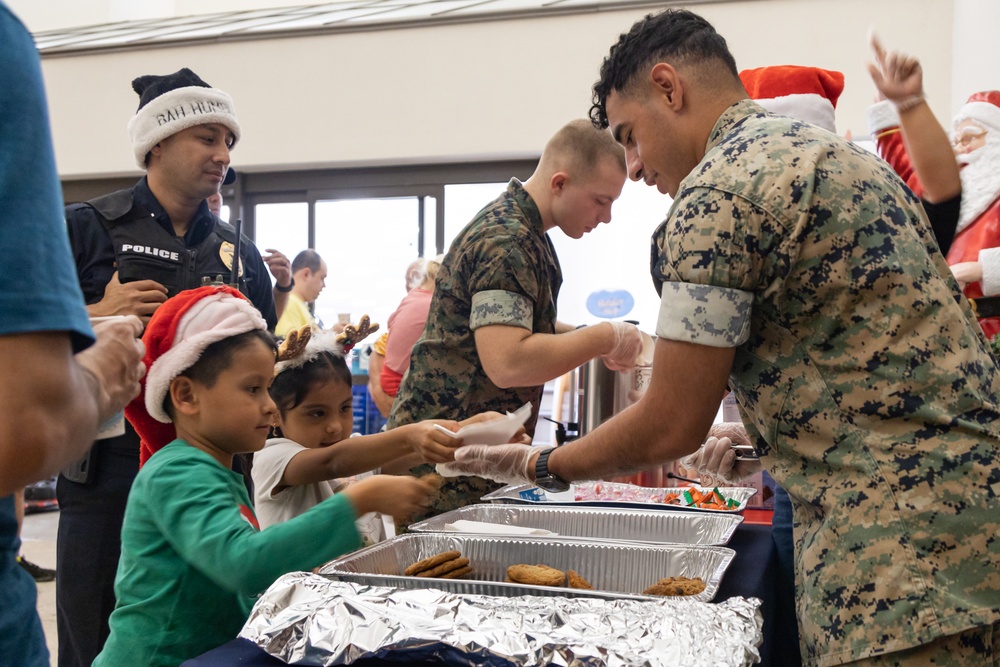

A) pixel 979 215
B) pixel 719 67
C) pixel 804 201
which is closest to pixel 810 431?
pixel 804 201

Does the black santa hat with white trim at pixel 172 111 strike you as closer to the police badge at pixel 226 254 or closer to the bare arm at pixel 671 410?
the police badge at pixel 226 254

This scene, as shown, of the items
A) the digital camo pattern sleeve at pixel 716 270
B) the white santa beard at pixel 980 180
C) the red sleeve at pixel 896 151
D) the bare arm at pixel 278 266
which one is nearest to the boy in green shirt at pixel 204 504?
the digital camo pattern sleeve at pixel 716 270

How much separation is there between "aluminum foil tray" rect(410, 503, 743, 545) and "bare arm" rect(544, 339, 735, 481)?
707 mm

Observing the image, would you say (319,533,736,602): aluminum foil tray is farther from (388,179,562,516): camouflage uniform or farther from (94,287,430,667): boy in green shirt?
(388,179,562,516): camouflage uniform

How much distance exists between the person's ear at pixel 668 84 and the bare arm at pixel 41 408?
98cm

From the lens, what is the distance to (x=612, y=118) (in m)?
1.46

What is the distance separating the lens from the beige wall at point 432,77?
219 inches

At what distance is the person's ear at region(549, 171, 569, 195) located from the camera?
2.07m

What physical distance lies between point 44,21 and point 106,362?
8.92m

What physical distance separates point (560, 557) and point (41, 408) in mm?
1070

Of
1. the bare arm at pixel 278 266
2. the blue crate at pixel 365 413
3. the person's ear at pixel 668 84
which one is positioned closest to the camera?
the person's ear at pixel 668 84

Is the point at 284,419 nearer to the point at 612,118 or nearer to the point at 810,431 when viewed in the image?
the point at 612,118

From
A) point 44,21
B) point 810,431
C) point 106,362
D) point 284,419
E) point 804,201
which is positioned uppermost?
point 44,21

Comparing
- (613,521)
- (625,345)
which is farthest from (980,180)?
(613,521)
